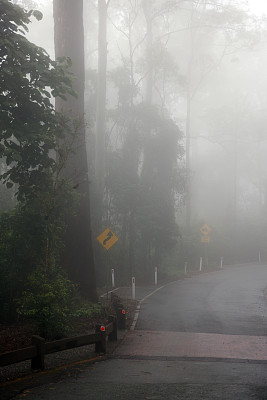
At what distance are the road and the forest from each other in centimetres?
215

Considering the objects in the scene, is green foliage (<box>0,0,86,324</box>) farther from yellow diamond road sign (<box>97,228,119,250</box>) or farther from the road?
yellow diamond road sign (<box>97,228,119,250</box>)

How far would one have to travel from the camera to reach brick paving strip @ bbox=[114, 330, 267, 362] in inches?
426

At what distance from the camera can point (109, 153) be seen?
31.5 m

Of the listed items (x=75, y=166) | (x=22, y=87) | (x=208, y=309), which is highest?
(x=22, y=87)

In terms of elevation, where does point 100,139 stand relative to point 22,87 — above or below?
above

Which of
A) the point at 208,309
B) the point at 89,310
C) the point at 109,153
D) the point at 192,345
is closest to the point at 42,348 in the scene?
the point at 192,345

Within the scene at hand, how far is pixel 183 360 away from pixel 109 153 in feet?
73.2

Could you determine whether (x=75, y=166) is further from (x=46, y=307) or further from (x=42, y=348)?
(x=42, y=348)

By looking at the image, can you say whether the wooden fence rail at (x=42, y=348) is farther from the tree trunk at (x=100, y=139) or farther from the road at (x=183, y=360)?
the tree trunk at (x=100, y=139)

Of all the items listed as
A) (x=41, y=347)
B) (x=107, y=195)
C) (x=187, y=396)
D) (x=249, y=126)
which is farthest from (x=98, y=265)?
(x=249, y=126)

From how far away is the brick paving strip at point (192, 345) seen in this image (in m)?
10.8

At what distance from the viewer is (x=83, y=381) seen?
26.5ft

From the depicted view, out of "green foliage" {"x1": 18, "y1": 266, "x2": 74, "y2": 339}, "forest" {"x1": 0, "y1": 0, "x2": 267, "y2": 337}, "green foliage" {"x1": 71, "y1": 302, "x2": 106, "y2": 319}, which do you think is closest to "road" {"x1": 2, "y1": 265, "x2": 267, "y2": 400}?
"green foliage" {"x1": 71, "y1": 302, "x2": 106, "y2": 319}

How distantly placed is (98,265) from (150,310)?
24.8ft
